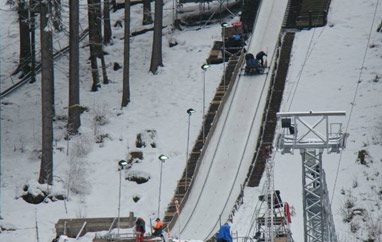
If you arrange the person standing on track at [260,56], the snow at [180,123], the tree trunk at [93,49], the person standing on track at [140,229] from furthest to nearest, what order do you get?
the tree trunk at [93,49] → the person standing on track at [260,56] → the snow at [180,123] → the person standing on track at [140,229]

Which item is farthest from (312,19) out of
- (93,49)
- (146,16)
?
(93,49)

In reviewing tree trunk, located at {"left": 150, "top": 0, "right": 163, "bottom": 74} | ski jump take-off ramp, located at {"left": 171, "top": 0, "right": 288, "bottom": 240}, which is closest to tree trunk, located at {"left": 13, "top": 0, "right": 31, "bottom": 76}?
tree trunk, located at {"left": 150, "top": 0, "right": 163, "bottom": 74}

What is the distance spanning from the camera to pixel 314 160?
128ft

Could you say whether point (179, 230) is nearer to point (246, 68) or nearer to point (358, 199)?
point (358, 199)

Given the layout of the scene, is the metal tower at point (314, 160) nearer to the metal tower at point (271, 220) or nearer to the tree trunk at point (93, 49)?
the metal tower at point (271, 220)

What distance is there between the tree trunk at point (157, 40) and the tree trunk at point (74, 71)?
5.60 meters

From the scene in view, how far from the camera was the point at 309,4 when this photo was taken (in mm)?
66000

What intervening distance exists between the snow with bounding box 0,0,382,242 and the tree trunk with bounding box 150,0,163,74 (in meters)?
0.55

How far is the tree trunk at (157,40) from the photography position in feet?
196

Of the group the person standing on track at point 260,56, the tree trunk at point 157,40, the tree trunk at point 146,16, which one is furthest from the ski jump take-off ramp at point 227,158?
the tree trunk at point 146,16

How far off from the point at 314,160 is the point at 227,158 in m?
14.3

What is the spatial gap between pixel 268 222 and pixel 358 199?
22.2 feet

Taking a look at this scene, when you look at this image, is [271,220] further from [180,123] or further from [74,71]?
[74,71]

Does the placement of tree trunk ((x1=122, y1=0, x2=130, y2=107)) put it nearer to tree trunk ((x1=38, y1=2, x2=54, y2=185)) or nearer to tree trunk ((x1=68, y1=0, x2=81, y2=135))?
tree trunk ((x1=68, y1=0, x2=81, y2=135))
